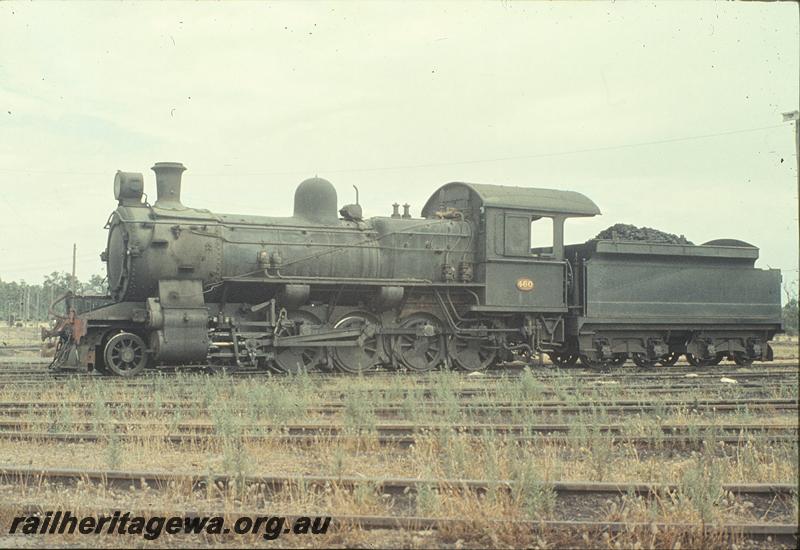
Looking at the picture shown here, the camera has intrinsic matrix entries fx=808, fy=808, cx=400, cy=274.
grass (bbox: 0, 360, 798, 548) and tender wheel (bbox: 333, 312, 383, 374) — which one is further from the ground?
tender wheel (bbox: 333, 312, 383, 374)

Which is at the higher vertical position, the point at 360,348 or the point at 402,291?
the point at 402,291

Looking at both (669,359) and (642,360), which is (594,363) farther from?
(669,359)

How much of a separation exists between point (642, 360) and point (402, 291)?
623 cm

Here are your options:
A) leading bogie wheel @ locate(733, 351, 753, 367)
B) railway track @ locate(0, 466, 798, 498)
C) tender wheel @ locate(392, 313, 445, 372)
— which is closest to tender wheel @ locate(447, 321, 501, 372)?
tender wheel @ locate(392, 313, 445, 372)

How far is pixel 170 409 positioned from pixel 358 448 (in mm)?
2996

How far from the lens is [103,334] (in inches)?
550

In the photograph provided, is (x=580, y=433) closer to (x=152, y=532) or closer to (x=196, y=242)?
(x=152, y=532)

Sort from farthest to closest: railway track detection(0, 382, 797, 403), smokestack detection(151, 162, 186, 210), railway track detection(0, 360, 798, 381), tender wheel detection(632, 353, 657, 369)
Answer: tender wheel detection(632, 353, 657, 369) → smokestack detection(151, 162, 186, 210) → railway track detection(0, 360, 798, 381) → railway track detection(0, 382, 797, 403)

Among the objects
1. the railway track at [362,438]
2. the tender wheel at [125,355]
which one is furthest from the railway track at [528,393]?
the railway track at [362,438]

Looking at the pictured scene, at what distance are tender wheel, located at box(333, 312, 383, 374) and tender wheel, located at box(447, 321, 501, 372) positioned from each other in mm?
1566

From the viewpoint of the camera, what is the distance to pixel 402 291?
1541 cm

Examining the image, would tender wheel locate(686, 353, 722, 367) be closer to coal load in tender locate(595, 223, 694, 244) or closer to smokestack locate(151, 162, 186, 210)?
coal load in tender locate(595, 223, 694, 244)

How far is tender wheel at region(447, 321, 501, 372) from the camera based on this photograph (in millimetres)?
16203

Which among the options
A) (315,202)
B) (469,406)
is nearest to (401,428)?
(469,406)
